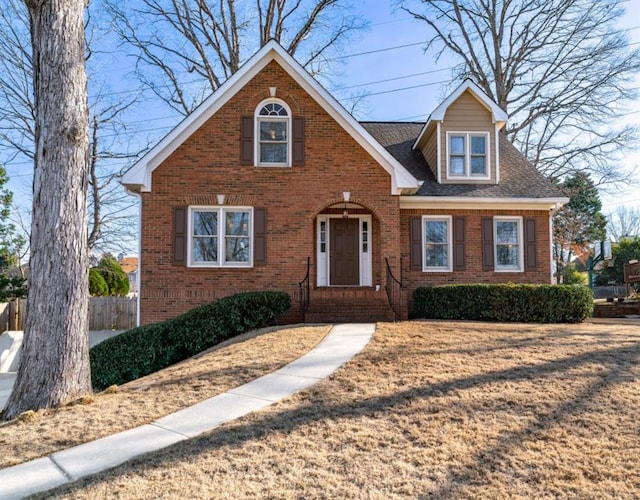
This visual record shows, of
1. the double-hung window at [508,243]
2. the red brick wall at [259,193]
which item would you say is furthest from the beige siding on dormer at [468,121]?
the red brick wall at [259,193]

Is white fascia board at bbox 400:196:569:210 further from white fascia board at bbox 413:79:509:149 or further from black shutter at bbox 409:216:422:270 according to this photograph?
white fascia board at bbox 413:79:509:149

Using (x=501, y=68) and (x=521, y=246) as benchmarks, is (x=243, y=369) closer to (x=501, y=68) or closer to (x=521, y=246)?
(x=521, y=246)

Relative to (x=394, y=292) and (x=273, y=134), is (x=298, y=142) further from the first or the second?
(x=394, y=292)

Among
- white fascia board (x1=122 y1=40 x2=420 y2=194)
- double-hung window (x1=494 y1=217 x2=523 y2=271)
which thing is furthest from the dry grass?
double-hung window (x1=494 y1=217 x2=523 y2=271)

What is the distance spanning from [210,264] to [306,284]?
8.07ft

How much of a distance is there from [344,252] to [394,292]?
208 cm

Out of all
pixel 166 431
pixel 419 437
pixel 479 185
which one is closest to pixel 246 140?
pixel 479 185

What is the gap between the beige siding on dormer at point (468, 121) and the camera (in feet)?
47.6

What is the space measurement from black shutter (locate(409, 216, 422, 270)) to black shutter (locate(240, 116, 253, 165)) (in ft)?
15.7

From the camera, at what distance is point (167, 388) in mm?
6344

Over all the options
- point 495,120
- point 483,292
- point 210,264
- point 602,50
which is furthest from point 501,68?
point 210,264

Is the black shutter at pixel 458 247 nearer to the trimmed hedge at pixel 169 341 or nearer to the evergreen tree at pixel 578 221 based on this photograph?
the trimmed hedge at pixel 169 341

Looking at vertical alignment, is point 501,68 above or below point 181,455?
above

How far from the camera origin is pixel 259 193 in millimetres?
12570
